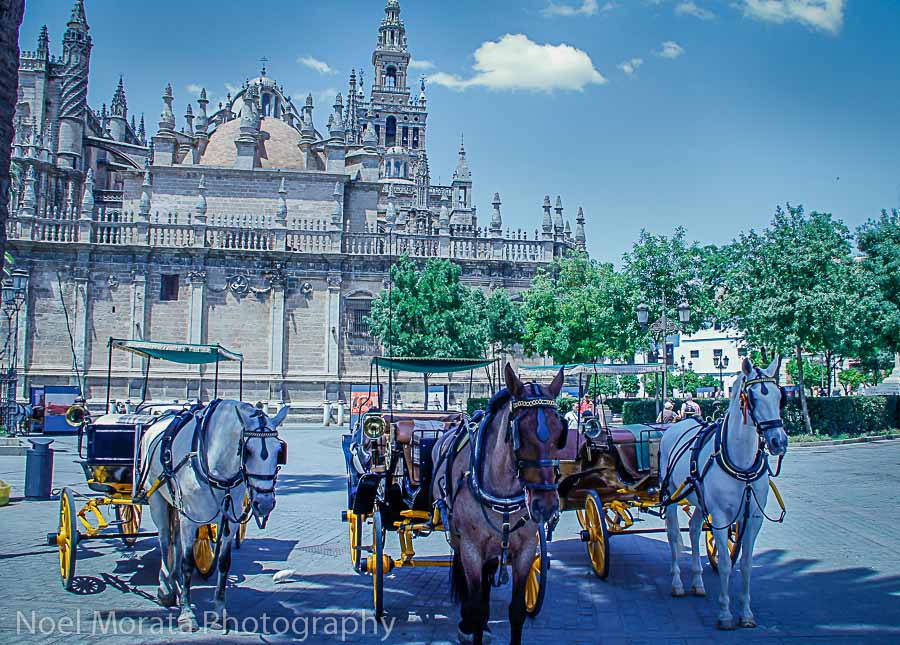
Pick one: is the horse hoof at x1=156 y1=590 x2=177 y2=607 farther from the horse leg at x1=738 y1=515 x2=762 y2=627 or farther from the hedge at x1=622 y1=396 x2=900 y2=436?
the hedge at x1=622 y1=396 x2=900 y2=436

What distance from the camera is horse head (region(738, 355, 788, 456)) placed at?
5.54 metres

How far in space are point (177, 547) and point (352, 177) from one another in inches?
1329

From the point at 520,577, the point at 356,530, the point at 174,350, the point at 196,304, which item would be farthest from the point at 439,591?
the point at 196,304

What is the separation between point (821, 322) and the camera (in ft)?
72.4

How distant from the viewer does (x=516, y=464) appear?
14.8ft

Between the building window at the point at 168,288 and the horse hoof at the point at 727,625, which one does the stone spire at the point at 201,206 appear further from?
the horse hoof at the point at 727,625

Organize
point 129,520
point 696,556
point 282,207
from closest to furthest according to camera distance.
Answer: point 696,556, point 129,520, point 282,207

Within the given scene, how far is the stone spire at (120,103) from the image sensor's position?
160 ft

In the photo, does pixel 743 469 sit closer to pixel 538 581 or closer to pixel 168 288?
pixel 538 581

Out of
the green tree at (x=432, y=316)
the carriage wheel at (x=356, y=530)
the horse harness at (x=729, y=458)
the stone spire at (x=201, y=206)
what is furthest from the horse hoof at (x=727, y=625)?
the stone spire at (x=201, y=206)

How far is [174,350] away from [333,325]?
78.8 feet

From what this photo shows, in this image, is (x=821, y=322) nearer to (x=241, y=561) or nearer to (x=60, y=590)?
(x=241, y=561)

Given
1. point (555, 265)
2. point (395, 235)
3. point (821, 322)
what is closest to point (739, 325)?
point (821, 322)

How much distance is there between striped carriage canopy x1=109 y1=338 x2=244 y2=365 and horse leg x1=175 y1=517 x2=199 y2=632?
3604 millimetres
